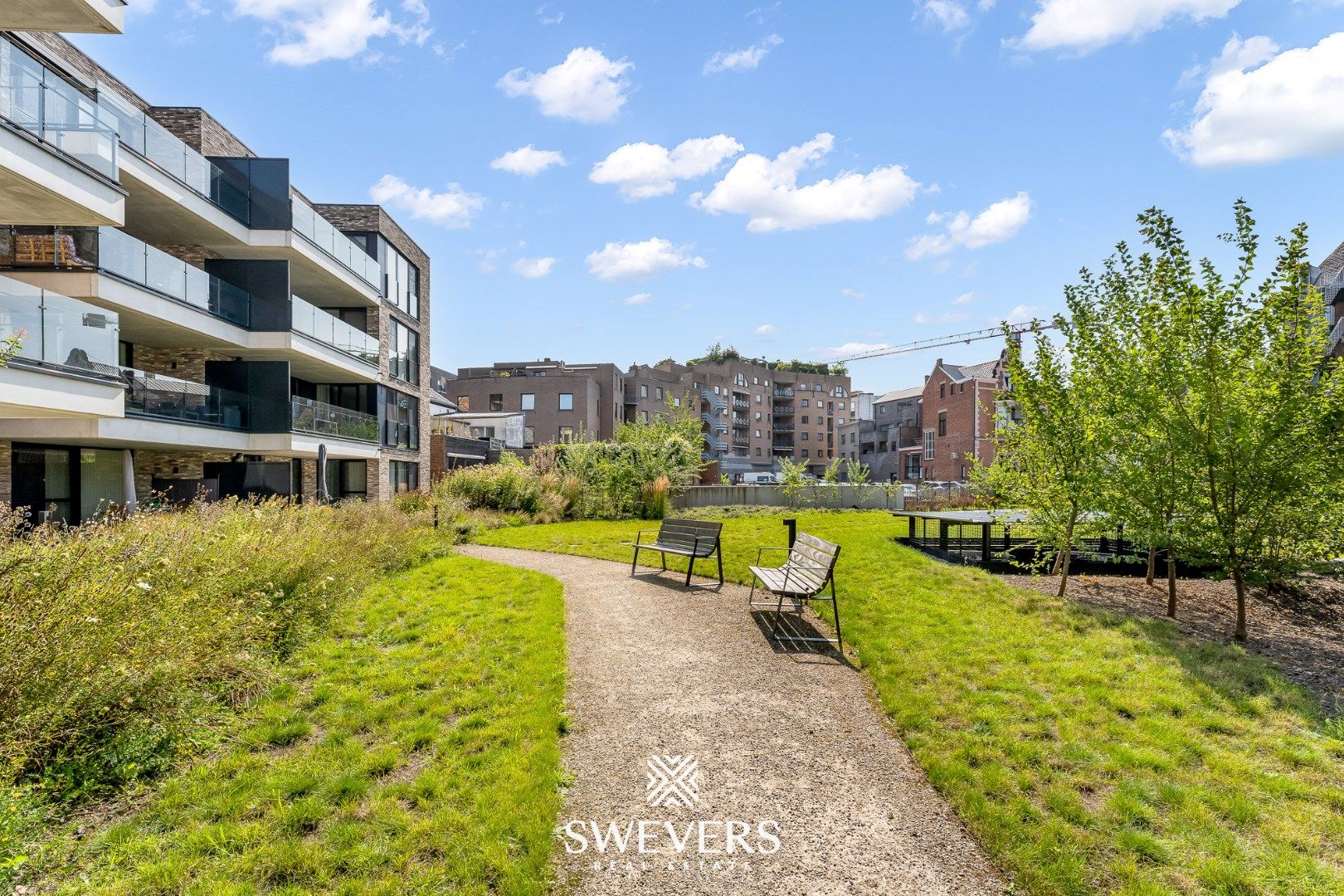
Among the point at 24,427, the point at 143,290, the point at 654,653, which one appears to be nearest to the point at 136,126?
the point at 143,290

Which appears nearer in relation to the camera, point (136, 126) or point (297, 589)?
point (297, 589)

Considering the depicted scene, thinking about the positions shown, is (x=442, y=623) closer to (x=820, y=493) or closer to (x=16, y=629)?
(x=16, y=629)

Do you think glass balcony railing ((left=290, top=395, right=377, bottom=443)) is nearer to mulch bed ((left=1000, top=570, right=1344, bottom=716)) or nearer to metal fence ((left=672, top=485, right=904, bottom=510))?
metal fence ((left=672, top=485, right=904, bottom=510))

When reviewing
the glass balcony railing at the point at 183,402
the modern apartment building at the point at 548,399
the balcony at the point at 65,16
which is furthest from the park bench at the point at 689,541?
the modern apartment building at the point at 548,399

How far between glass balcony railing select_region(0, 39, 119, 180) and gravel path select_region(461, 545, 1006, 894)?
420 inches

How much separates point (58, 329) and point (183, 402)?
206 inches

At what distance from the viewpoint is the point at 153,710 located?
470cm

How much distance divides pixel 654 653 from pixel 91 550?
16.0 feet

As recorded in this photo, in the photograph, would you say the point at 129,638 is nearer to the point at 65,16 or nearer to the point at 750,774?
the point at 750,774

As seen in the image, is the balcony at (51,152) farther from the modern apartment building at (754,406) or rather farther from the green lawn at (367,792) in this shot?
the modern apartment building at (754,406)

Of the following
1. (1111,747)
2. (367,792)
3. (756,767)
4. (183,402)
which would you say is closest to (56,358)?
(183,402)

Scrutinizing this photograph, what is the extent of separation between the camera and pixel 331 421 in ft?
64.7

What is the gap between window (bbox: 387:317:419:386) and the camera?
981 inches

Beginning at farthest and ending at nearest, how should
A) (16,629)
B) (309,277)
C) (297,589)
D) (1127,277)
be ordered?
(309,277) → (1127,277) → (297,589) → (16,629)
